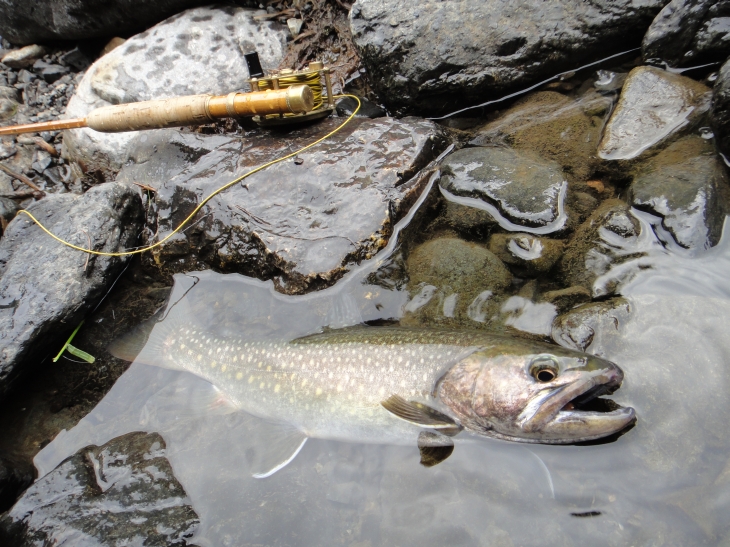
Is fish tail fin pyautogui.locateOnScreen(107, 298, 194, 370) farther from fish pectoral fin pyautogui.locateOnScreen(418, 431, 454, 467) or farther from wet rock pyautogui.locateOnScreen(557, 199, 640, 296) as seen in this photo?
wet rock pyautogui.locateOnScreen(557, 199, 640, 296)

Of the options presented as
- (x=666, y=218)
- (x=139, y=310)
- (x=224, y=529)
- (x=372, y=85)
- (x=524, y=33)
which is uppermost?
(x=524, y=33)

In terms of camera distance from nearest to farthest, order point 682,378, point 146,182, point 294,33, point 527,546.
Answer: point 527,546 < point 682,378 < point 146,182 < point 294,33

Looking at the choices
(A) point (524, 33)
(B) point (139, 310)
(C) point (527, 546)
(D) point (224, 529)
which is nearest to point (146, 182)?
(B) point (139, 310)

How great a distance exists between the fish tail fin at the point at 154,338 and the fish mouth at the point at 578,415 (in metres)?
2.91

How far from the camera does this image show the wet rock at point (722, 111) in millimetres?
3527

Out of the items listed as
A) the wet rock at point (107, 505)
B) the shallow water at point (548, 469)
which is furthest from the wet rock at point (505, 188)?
the wet rock at point (107, 505)

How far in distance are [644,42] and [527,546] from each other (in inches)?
180

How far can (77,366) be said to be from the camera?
4141 millimetres

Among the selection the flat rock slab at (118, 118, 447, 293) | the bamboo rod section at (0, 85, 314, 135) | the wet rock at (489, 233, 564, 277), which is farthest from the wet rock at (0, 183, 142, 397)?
the wet rock at (489, 233, 564, 277)

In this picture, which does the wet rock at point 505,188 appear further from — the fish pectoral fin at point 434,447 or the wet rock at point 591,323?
the fish pectoral fin at point 434,447

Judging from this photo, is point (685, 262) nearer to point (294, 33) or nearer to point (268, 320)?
point (268, 320)

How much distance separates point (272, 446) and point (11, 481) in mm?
1966

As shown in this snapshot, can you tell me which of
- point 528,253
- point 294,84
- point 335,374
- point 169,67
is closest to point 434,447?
point 335,374

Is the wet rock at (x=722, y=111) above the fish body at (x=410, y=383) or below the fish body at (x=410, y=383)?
above
